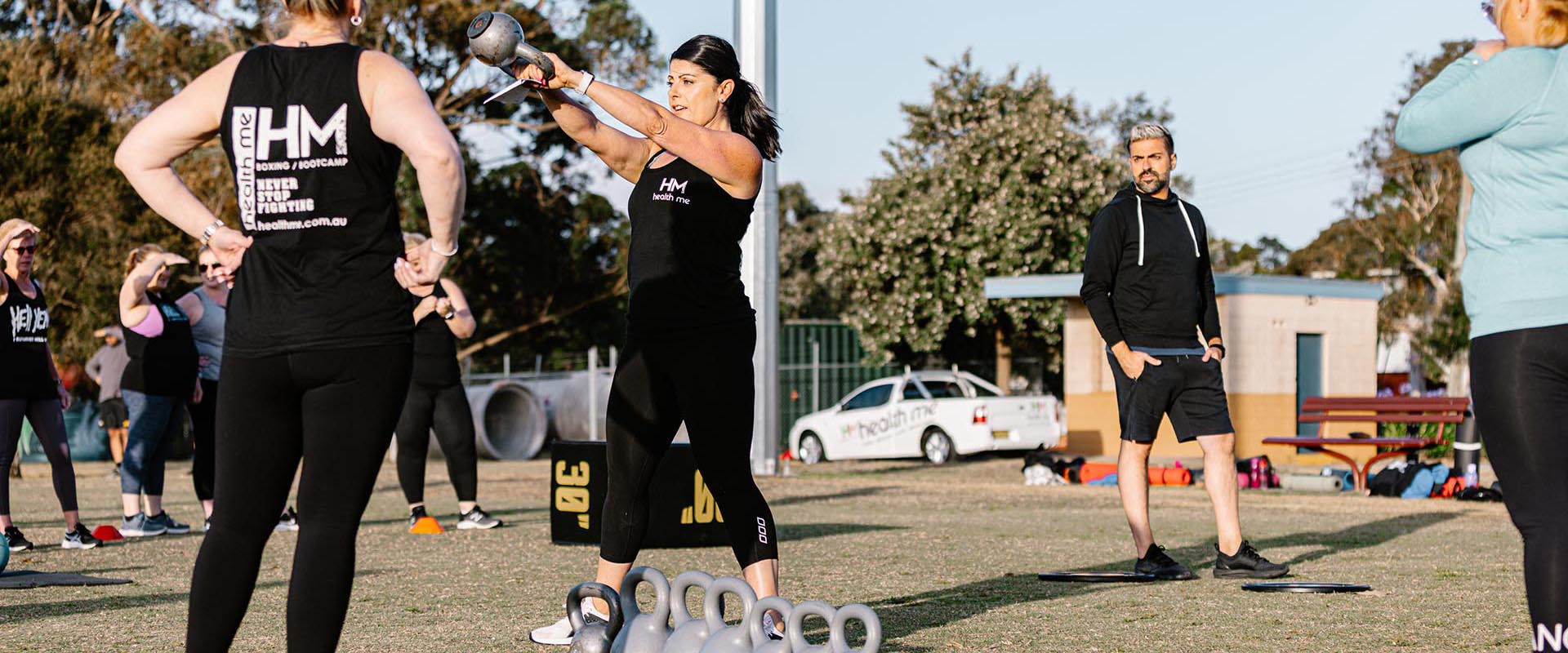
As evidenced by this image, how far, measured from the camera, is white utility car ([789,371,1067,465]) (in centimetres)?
2403

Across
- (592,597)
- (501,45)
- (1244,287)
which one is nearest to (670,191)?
(501,45)

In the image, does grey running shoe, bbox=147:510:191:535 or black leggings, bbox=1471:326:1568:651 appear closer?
black leggings, bbox=1471:326:1568:651

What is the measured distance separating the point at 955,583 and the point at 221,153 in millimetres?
23577

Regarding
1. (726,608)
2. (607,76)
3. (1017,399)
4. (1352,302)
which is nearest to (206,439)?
(726,608)

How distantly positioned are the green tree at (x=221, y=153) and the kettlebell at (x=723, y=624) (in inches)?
818

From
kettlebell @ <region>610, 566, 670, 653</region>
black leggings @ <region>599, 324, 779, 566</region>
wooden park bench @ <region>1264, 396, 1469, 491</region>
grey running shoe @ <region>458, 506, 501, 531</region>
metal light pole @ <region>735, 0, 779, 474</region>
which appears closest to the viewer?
kettlebell @ <region>610, 566, 670, 653</region>

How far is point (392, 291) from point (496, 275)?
31919mm

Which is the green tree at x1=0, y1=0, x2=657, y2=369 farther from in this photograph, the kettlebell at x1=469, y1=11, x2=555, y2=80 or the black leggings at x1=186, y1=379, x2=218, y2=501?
the kettlebell at x1=469, y1=11, x2=555, y2=80

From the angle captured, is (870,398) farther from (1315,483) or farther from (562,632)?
(562,632)

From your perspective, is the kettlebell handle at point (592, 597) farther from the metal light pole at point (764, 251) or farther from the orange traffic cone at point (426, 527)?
the metal light pole at point (764, 251)

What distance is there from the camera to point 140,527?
10109 millimetres

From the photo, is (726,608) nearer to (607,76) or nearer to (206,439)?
(206,439)

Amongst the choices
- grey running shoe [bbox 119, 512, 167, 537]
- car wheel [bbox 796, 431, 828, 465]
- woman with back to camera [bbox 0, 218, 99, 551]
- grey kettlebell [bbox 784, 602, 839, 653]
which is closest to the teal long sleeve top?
grey kettlebell [bbox 784, 602, 839, 653]

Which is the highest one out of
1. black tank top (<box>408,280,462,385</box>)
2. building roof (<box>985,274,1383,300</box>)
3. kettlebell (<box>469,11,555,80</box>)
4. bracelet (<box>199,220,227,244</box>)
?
building roof (<box>985,274,1383,300</box>)
